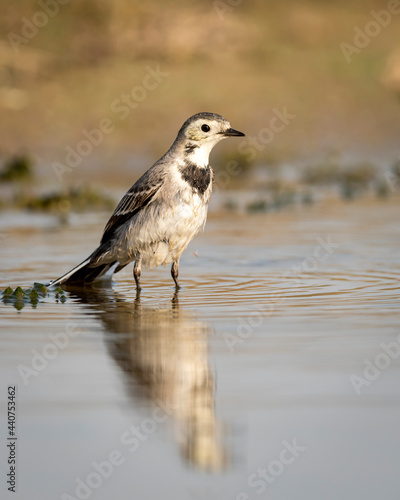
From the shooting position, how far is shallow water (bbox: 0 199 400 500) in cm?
416

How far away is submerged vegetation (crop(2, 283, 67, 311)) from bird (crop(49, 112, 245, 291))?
489mm

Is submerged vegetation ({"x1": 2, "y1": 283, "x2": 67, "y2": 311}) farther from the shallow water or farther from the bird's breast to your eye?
the bird's breast

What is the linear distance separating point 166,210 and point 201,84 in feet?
38.7

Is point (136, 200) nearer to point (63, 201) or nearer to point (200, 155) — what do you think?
point (200, 155)

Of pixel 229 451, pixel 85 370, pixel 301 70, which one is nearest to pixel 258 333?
pixel 85 370

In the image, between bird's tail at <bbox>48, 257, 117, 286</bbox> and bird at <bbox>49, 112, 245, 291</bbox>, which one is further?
bird's tail at <bbox>48, 257, 117, 286</bbox>

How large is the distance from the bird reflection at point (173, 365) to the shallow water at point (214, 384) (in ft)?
0.04

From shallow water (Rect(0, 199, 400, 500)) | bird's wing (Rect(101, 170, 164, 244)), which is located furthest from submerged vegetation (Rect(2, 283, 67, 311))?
bird's wing (Rect(101, 170, 164, 244))

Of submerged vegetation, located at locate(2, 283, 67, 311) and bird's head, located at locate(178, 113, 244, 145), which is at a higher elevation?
bird's head, located at locate(178, 113, 244, 145)


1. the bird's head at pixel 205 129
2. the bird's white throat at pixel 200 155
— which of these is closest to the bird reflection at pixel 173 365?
the bird's white throat at pixel 200 155

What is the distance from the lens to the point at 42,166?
63.0 feet

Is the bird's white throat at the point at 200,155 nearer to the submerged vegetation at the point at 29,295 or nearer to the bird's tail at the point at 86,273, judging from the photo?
the bird's tail at the point at 86,273

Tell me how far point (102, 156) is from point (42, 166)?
3.99 ft

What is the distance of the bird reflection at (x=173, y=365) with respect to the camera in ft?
14.9
